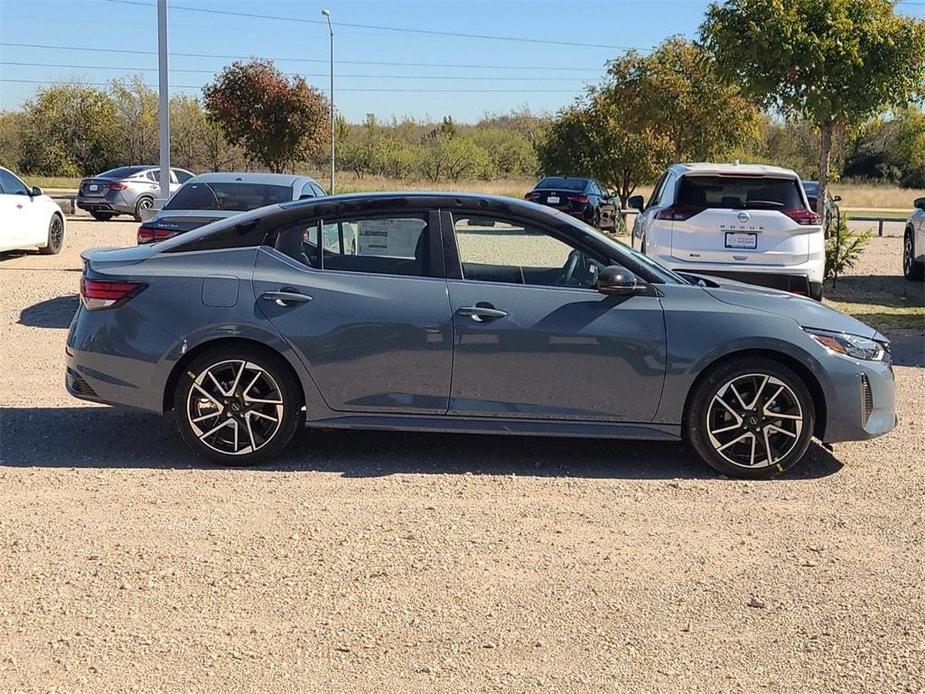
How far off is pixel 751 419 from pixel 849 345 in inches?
28.0

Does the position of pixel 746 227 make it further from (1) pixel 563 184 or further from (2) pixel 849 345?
(1) pixel 563 184

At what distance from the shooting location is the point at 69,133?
5794 centimetres

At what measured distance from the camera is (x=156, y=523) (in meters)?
5.26

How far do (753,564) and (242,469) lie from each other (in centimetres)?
284

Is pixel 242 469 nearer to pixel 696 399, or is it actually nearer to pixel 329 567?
pixel 329 567

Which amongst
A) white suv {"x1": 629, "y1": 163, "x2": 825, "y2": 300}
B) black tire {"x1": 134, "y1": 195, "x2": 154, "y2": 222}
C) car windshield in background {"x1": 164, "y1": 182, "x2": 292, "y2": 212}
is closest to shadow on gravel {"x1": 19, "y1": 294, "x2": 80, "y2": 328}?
car windshield in background {"x1": 164, "y1": 182, "x2": 292, "y2": 212}

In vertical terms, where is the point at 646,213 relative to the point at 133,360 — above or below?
above

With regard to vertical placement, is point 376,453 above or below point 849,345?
below

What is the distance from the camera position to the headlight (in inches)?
245

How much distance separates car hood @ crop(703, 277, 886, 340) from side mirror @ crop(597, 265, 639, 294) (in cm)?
49

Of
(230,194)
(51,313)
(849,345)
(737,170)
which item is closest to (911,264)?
(737,170)

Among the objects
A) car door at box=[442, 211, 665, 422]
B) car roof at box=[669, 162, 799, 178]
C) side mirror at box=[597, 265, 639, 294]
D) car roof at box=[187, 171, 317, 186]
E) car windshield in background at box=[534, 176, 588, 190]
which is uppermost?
car windshield in background at box=[534, 176, 588, 190]

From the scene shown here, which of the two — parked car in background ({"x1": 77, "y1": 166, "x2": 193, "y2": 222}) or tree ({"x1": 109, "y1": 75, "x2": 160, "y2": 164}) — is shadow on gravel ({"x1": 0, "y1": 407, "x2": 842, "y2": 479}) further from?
tree ({"x1": 109, "y1": 75, "x2": 160, "y2": 164})

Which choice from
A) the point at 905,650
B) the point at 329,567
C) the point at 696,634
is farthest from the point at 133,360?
the point at 905,650
